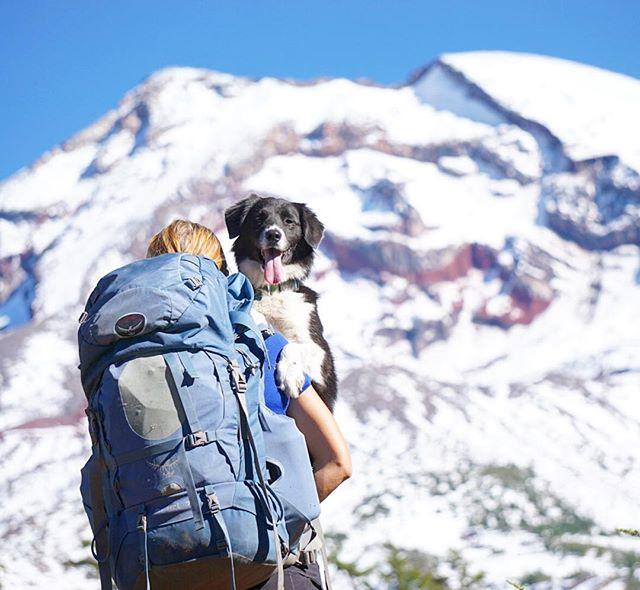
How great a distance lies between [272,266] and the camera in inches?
247

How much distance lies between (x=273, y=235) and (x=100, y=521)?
242cm

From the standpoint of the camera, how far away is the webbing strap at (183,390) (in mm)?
A: 4090

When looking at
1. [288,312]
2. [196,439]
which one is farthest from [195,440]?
[288,312]

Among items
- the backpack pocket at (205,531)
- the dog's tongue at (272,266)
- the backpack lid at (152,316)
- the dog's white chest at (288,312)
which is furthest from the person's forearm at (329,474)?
the dog's tongue at (272,266)

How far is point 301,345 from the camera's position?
5715mm

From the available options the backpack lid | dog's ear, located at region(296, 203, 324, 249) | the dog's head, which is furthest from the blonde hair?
dog's ear, located at region(296, 203, 324, 249)

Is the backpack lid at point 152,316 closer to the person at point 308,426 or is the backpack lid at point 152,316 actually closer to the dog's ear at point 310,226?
the person at point 308,426

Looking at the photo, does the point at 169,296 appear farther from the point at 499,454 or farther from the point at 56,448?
the point at 56,448

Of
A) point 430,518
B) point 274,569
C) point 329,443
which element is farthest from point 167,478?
point 430,518

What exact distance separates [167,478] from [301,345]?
177 centimetres

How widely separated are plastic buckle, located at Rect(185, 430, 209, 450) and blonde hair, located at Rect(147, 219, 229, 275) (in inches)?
38.0

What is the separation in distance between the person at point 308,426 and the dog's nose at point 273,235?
4.70 ft

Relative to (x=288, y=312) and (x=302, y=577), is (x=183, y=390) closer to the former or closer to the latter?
(x=302, y=577)

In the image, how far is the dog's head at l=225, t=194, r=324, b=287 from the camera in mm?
6340
